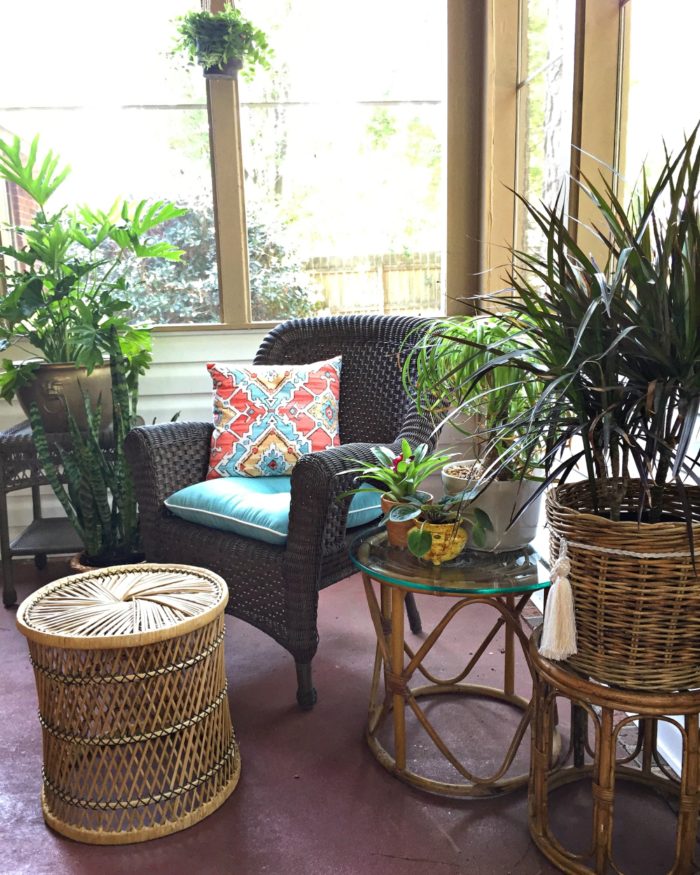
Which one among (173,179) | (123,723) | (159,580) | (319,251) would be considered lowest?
(123,723)

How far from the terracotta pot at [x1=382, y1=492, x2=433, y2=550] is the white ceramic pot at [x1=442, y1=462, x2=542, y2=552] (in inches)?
5.5

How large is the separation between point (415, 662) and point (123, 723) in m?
0.61

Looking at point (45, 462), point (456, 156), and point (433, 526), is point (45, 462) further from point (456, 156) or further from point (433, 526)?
point (456, 156)

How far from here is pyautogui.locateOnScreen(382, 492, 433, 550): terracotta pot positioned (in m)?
1.73

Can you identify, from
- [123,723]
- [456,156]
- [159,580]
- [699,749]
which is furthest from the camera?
[456,156]

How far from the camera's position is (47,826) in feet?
5.44

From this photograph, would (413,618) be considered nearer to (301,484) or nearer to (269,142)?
(301,484)

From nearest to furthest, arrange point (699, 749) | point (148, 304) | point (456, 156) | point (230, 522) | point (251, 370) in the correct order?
point (699, 749)
point (230, 522)
point (251, 370)
point (456, 156)
point (148, 304)

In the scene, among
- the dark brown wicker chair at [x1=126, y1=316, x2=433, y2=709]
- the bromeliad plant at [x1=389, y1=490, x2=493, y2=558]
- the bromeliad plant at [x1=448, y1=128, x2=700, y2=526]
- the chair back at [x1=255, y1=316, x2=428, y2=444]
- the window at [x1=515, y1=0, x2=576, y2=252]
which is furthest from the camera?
the chair back at [x1=255, y1=316, x2=428, y2=444]

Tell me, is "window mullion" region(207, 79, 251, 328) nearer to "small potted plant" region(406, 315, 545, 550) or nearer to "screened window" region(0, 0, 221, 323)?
"screened window" region(0, 0, 221, 323)

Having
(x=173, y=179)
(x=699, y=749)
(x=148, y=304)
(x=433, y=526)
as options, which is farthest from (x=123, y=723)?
(x=173, y=179)

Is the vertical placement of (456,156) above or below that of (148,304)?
above

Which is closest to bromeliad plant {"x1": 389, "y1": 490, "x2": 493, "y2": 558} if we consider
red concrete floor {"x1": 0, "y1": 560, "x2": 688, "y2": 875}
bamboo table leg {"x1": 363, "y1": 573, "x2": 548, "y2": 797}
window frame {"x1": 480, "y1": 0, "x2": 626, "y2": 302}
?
bamboo table leg {"x1": 363, "y1": 573, "x2": 548, "y2": 797}

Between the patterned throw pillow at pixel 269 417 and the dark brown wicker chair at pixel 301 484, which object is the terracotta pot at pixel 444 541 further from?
the patterned throw pillow at pixel 269 417
